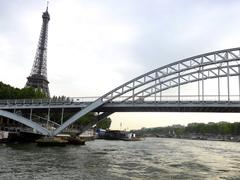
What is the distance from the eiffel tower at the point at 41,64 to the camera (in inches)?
4673

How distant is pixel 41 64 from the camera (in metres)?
120

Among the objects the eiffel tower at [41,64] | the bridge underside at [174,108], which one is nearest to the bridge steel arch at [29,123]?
the bridge underside at [174,108]

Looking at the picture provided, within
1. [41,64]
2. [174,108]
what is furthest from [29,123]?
[41,64]

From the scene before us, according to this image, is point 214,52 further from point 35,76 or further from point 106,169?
point 35,76

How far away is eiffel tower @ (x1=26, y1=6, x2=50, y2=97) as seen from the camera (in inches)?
4673

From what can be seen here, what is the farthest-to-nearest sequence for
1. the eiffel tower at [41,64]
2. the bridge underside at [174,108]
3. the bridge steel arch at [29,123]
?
the eiffel tower at [41,64], the bridge steel arch at [29,123], the bridge underside at [174,108]

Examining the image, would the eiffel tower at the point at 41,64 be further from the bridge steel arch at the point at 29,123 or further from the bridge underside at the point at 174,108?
the bridge underside at the point at 174,108

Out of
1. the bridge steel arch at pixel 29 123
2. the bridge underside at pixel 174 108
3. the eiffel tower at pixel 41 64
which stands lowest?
the bridge steel arch at pixel 29 123

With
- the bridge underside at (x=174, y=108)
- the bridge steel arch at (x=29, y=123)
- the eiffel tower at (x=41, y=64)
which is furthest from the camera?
the eiffel tower at (x=41, y=64)

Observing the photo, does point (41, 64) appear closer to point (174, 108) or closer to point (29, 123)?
point (29, 123)

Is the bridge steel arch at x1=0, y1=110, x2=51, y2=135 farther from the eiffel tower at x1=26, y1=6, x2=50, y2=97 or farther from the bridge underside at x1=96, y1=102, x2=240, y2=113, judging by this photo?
the eiffel tower at x1=26, y1=6, x2=50, y2=97

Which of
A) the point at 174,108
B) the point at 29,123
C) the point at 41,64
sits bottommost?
the point at 29,123

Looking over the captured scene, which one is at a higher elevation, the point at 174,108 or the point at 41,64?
the point at 41,64

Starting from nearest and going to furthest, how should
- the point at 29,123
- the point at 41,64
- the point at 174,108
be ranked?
the point at 174,108
the point at 29,123
the point at 41,64
